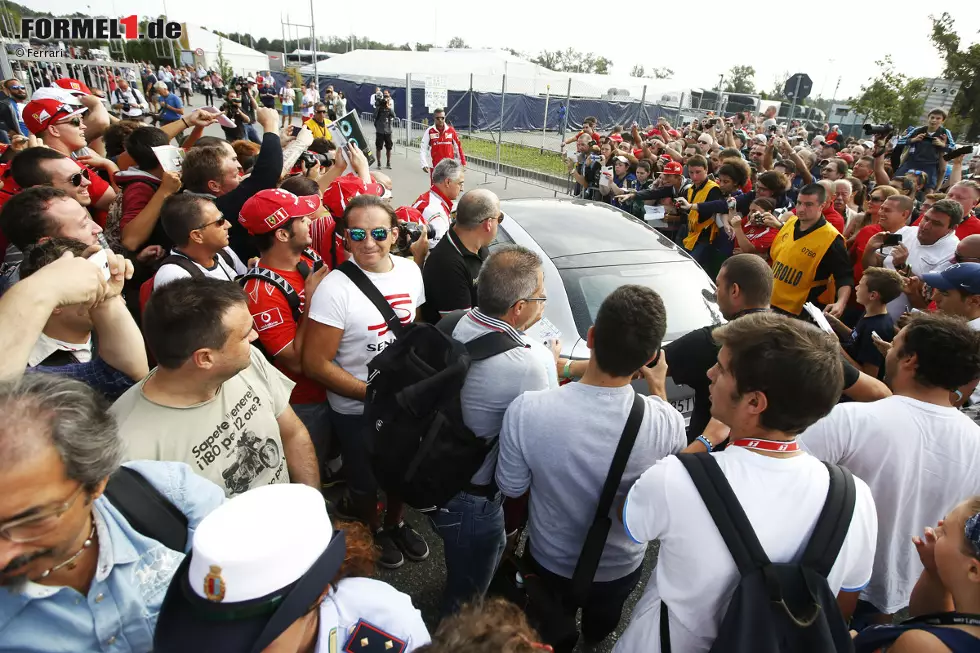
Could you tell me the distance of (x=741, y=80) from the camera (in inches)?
2975

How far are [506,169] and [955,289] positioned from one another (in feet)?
45.0

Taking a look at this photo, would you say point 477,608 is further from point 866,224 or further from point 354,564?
point 866,224

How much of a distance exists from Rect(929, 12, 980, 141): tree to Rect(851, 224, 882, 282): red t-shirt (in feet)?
71.2

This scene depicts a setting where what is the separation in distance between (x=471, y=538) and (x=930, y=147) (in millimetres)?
10562

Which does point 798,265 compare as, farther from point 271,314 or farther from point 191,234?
point 191,234

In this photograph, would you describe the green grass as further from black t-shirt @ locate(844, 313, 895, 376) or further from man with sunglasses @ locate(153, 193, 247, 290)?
man with sunglasses @ locate(153, 193, 247, 290)

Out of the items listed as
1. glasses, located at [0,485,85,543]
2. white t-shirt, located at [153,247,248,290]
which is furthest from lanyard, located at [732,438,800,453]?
white t-shirt, located at [153,247,248,290]

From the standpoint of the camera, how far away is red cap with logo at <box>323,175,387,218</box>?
4.44m

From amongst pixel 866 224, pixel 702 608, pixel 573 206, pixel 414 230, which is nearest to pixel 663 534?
pixel 702 608

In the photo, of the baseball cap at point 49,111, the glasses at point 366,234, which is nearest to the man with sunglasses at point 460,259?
the glasses at point 366,234

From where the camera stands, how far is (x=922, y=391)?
197cm

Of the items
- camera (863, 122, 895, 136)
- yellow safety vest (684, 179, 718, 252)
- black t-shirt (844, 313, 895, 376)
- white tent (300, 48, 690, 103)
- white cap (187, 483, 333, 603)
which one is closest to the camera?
white cap (187, 483, 333, 603)

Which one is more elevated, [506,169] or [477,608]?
[477,608]

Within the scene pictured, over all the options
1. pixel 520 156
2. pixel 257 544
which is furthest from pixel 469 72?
pixel 257 544
